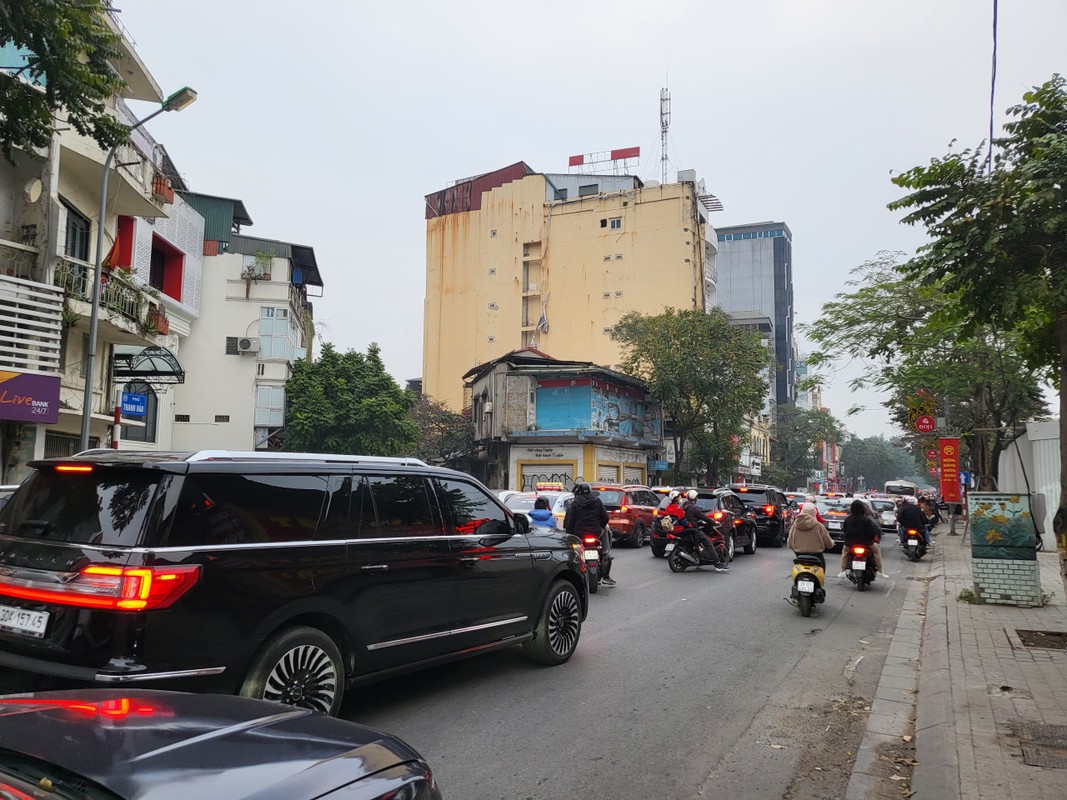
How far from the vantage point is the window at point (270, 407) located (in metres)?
37.4

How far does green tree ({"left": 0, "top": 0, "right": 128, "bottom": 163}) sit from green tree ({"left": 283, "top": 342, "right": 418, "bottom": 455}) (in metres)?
27.3

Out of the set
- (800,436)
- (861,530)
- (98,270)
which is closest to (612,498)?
(861,530)

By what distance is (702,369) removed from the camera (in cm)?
4025

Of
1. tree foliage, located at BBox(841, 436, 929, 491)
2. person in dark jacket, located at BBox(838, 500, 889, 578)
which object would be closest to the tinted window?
person in dark jacket, located at BBox(838, 500, 889, 578)

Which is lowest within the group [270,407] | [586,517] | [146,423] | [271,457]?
[586,517]

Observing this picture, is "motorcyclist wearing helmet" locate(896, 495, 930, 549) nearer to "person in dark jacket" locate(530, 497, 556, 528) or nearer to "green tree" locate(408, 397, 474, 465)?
"person in dark jacket" locate(530, 497, 556, 528)

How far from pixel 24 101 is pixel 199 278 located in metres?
26.8

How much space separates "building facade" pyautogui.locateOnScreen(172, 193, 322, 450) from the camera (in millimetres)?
37375

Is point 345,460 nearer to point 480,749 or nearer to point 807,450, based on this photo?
point 480,749

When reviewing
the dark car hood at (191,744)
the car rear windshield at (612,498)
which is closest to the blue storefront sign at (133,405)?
the car rear windshield at (612,498)

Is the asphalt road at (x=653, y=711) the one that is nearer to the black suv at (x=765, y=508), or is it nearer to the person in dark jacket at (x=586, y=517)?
the person in dark jacket at (x=586, y=517)

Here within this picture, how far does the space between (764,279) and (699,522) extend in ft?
284

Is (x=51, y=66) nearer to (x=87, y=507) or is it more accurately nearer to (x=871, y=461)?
(x=87, y=507)

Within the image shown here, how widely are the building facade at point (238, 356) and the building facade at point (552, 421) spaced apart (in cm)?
1140
